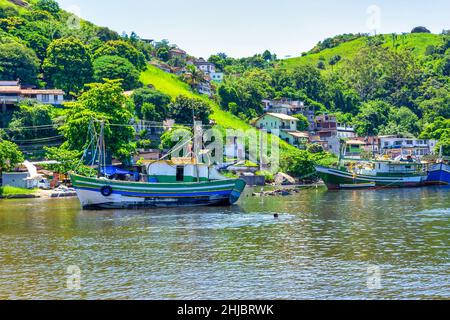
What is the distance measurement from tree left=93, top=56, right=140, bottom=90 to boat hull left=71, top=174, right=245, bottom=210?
67.0m

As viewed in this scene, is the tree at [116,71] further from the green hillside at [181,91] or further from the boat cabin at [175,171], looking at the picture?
the boat cabin at [175,171]

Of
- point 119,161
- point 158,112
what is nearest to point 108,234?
point 119,161

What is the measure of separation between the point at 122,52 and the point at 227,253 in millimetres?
114563

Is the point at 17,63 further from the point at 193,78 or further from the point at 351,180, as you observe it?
the point at 351,180

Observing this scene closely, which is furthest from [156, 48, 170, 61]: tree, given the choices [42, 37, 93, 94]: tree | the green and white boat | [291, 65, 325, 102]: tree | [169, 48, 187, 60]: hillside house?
the green and white boat

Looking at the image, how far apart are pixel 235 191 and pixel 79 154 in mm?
29304

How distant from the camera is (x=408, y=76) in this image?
189 m

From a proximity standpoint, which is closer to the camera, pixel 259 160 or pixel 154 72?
pixel 259 160

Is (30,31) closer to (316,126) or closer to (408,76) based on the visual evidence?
(316,126)

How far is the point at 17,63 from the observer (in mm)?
112938

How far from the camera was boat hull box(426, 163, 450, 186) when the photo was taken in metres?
94.1

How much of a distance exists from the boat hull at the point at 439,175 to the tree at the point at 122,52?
76.2 m
